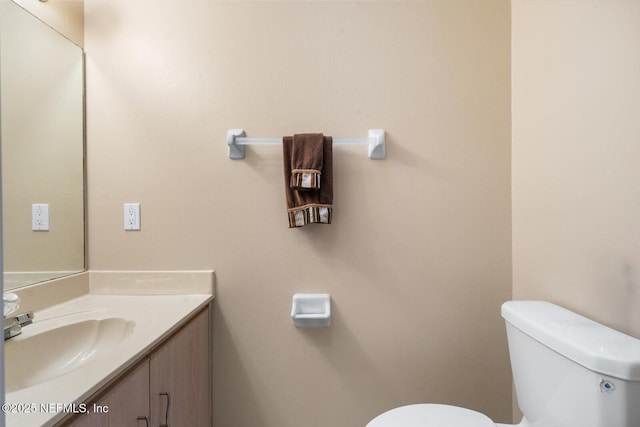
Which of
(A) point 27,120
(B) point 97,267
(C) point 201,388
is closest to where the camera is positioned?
(A) point 27,120

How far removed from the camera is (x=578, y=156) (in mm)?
1008

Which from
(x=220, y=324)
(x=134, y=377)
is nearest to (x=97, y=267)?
(x=220, y=324)

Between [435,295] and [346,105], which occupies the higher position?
[346,105]

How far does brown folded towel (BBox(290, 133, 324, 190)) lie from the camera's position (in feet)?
3.97

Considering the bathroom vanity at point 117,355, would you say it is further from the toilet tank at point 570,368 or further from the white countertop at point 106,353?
the toilet tank at point 570,368

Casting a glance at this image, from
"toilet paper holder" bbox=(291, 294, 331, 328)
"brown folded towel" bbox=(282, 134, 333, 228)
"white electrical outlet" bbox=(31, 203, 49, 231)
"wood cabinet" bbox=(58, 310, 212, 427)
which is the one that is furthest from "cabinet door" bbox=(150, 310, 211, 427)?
"white electrical outlet" bbox=(31, 203, 49, 231)

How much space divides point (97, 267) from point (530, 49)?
2.07 meters

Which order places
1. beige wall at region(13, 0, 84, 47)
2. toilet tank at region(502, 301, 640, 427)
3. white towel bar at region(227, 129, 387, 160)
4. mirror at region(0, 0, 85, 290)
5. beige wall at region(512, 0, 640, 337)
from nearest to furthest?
toilet tank at region(502, 301, 640, 427)
beige wall at region(512, 0, 640, 337)
mirror at region(0, 0, 85, 290)
beige wall at region(13, 0, 84, 47)
white towel bar at region(227, 129, 387, 160)

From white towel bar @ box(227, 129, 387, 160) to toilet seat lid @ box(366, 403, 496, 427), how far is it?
96 centimetres

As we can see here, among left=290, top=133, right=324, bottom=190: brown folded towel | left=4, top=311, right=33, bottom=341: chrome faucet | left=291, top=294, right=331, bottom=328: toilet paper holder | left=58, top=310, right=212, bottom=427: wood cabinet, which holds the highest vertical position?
left=290, top=133, right=324, bottom=190: brown folded towel

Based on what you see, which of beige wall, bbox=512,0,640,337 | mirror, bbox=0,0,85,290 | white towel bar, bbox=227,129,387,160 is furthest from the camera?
white towel bar, bbox=227,129,387,160

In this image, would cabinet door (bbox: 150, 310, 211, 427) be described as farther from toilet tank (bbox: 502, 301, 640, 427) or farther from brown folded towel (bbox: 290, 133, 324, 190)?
toilet tank (bbox: 502, 301, 640, 427)

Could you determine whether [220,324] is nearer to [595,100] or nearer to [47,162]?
[47,162]

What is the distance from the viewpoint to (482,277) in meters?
1.33
